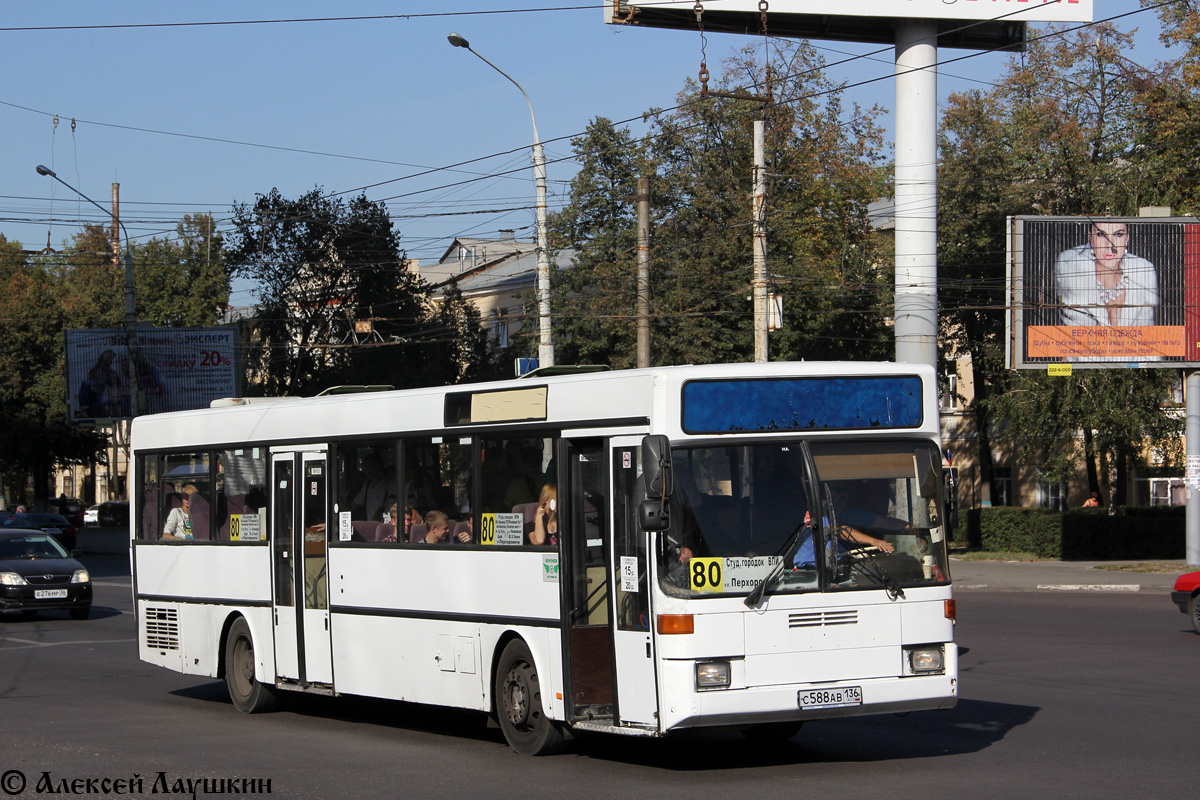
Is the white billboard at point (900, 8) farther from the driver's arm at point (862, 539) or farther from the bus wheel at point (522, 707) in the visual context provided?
the driver's arm at point (862, 539)

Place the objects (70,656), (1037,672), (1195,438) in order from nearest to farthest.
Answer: (1037,672), (70,656), (1195,438)

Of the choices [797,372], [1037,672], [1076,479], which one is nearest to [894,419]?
[797,372]

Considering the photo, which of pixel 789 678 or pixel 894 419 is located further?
pixel 894 419

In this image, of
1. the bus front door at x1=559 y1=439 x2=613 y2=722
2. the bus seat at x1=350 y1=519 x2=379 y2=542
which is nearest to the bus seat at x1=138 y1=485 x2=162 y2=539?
the bus seat at x1=350 y1=519 x2=379 y2=542

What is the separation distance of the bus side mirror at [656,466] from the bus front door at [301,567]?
4.52m

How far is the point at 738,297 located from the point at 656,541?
34.6 m

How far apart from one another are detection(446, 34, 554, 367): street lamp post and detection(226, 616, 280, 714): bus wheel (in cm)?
1248

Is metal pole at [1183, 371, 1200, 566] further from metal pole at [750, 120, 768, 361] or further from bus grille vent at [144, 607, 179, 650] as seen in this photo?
bus grille vent at [144, 607, 179, 650]

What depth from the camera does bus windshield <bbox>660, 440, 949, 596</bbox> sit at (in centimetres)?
842

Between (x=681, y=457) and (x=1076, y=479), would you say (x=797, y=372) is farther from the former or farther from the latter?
(x=1076, y=479)

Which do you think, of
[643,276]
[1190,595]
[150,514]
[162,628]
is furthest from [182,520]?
[643,276]

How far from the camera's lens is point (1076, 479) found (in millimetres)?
54156

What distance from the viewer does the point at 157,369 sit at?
54.8 meters

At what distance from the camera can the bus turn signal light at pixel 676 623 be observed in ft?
27.2
